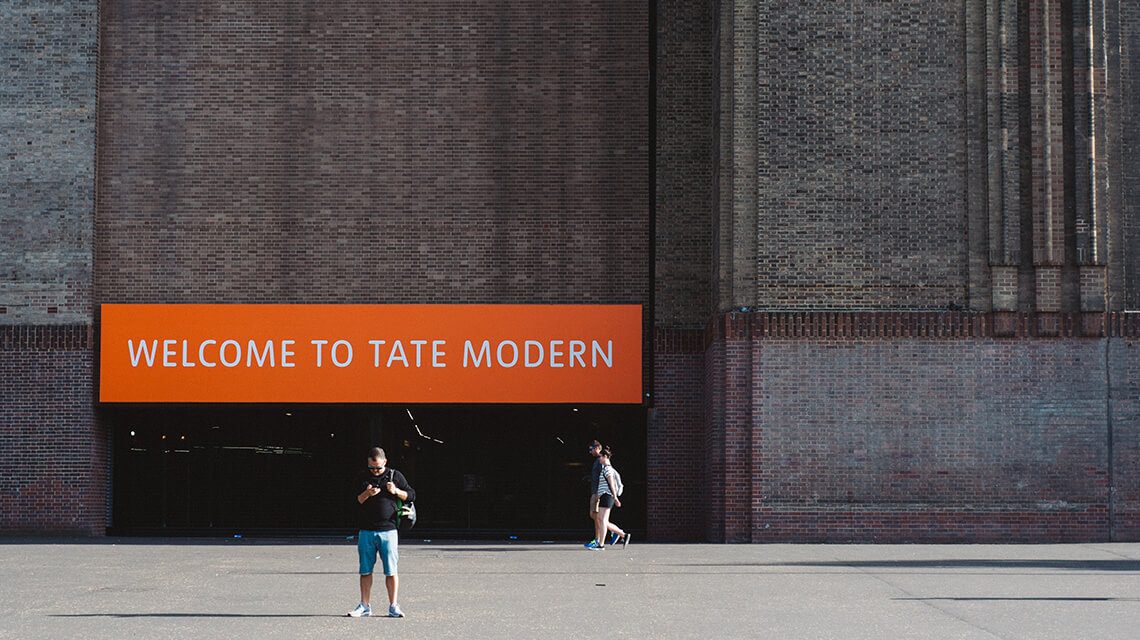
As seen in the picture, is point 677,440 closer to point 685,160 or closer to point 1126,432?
point 685,160

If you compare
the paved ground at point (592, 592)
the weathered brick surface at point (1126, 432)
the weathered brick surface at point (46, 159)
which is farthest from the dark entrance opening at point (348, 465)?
the weathered brick surface at point (1126, 432)

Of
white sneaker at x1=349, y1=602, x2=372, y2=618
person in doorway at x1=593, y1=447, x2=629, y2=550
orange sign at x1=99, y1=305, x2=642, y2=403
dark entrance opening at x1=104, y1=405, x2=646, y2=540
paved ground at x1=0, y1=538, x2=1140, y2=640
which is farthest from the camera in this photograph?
dark entrance opening at x1=104, y1=405, x2=646, y2=540

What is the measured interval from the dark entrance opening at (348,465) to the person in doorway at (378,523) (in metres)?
12.2

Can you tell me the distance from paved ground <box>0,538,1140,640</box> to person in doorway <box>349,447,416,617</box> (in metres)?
0.29

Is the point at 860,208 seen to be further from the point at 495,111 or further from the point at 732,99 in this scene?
the point at 495,111

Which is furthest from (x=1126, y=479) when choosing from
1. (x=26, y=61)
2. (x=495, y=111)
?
(x=26, y=61)

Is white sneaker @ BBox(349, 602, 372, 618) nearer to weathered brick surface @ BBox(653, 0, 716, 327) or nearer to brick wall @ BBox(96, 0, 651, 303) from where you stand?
brick wall @ BBox(96, 0, 651, 303)

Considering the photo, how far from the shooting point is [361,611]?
11836 millimetres

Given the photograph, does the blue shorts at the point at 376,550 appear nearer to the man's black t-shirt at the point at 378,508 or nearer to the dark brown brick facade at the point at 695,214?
the man's black t-shirt at the point at 378,508

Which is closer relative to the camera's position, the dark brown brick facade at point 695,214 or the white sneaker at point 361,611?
the white sneaker at point 361,611

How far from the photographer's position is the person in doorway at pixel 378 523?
11.9m

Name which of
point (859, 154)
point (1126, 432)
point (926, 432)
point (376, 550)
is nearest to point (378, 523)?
point (376, 550)

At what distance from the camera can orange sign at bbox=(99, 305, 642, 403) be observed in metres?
23.7

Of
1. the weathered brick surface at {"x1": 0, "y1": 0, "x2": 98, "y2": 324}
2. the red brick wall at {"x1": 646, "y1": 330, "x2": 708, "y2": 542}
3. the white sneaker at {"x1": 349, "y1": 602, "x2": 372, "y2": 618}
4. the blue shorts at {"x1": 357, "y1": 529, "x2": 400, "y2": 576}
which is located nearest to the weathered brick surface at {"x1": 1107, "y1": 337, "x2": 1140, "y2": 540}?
the red brick wall at {"x1": 646, "y1": 330, "x2": 708, "y2": 542}
